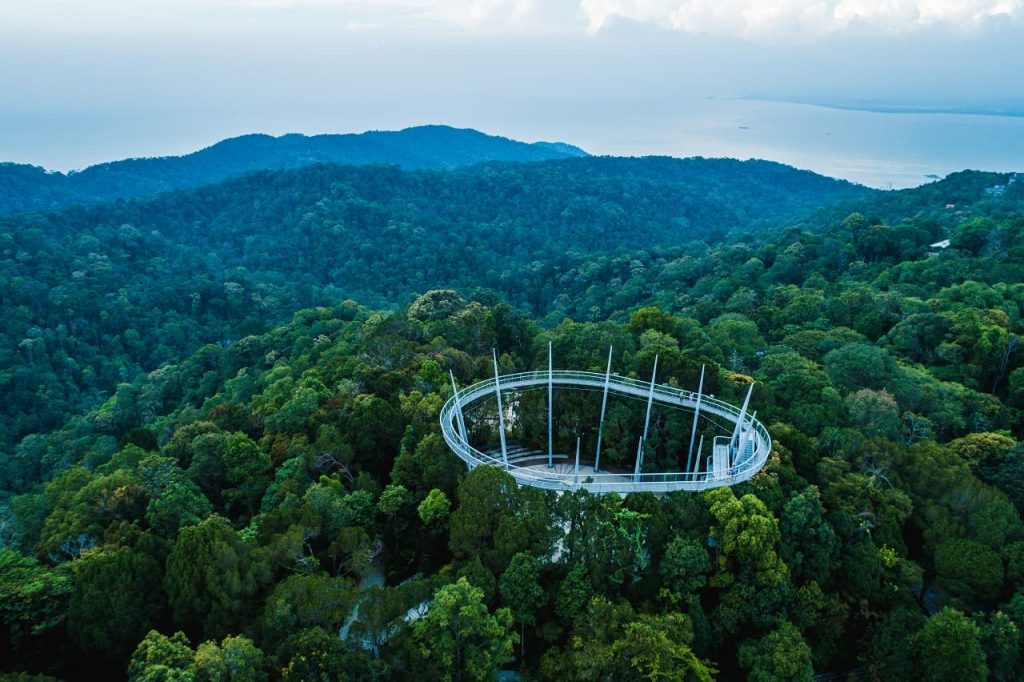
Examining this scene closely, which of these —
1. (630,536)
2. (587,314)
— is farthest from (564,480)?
(587,314)

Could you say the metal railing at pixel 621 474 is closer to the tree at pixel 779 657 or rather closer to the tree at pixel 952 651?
the tree at pixel 779 657

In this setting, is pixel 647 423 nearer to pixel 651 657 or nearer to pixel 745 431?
pixel 745 431

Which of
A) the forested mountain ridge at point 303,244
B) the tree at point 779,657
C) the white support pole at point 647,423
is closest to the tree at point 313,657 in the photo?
the tree at point 779,657

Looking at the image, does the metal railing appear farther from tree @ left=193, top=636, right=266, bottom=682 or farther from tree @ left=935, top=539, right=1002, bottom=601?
tree @ left=193, top=636, right=266, bottom=682

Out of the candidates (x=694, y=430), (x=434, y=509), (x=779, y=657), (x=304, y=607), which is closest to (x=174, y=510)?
(x=304, y=607)

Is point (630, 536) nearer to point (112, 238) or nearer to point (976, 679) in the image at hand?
point (976, 679)
